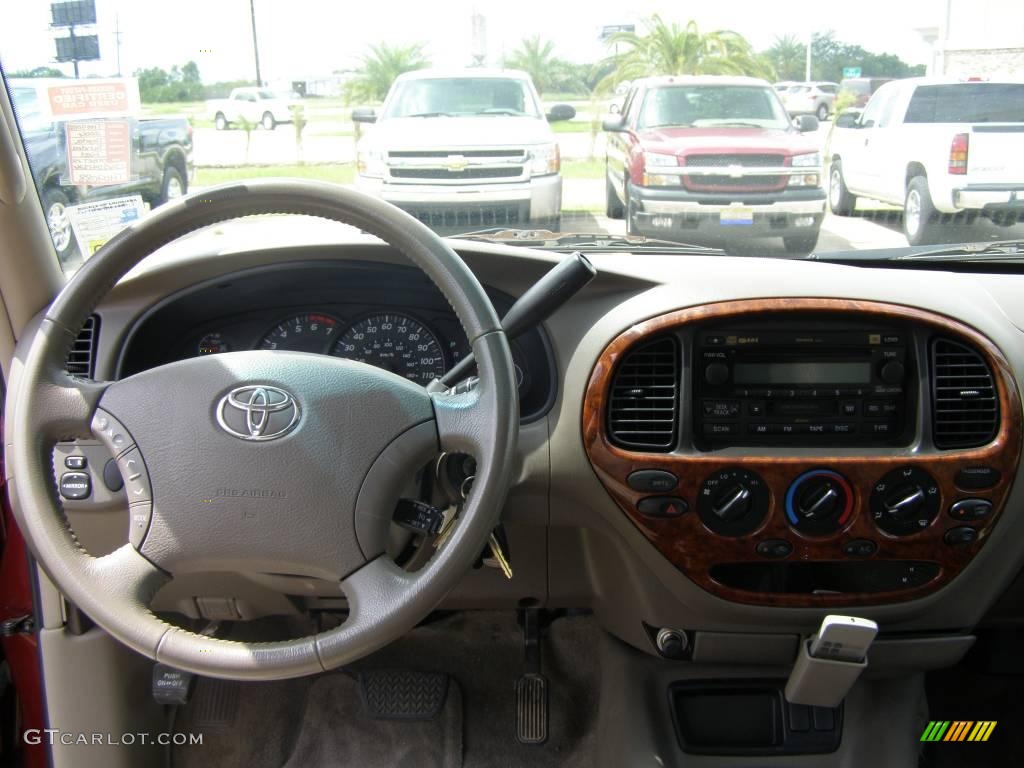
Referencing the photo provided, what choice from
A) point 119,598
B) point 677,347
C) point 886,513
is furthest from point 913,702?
point 119,598

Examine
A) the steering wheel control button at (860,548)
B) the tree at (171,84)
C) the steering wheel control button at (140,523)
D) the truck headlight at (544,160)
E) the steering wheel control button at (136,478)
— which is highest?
the tree at (171,84)

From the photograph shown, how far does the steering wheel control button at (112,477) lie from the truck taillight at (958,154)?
2.29m

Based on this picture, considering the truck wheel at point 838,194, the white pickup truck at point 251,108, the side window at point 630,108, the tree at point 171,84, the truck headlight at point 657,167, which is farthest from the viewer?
the side window at point 630,108

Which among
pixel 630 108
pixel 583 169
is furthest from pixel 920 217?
pixel 630 108

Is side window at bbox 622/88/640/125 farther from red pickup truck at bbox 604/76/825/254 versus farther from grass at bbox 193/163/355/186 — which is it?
grass at bbox 193/163/355/186

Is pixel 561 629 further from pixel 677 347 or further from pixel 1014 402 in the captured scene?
pixel 1014 402

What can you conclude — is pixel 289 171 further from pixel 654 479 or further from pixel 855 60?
pixel 855 60

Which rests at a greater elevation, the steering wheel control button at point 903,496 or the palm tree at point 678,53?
the palm tree at point 678,53

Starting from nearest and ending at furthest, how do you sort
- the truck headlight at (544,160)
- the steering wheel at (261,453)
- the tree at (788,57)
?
the steering wheel at (261,453) < the tree at (788,57) < the truck headlight at (544,160)

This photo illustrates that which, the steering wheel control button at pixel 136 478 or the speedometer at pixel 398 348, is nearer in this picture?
the steering wheel control button at pixel 136 478

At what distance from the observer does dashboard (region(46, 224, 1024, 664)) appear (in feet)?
6.57

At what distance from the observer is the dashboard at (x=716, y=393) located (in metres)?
2.00

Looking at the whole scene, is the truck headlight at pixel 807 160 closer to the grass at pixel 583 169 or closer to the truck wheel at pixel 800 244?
the grass at pixel 583 169

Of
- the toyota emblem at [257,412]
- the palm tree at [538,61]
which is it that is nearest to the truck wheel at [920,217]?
the palm tree at [538,61]
